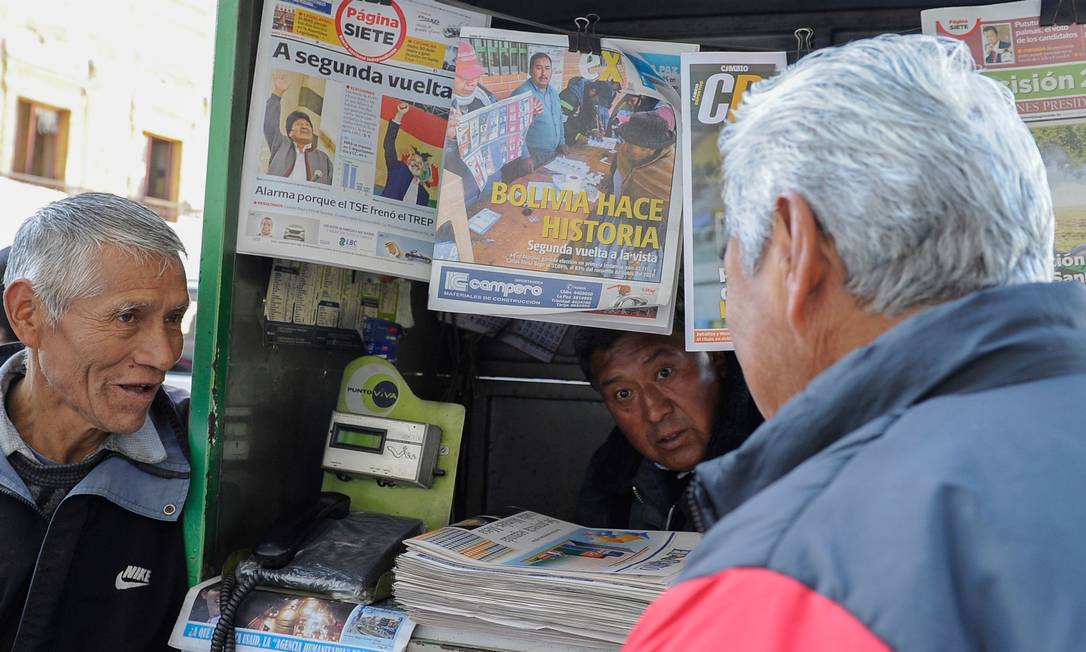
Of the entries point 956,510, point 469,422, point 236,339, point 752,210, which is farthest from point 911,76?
point 469,422

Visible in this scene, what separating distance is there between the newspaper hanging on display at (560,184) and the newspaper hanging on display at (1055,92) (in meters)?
0.59

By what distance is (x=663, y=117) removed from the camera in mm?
1929

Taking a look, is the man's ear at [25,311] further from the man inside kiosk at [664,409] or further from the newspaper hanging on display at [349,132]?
the man inside kiosk at [664,409]

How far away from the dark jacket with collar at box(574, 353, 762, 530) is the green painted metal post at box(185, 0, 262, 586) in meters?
0.95

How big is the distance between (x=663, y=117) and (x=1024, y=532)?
4.54 feet

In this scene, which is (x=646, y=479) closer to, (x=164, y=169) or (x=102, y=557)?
(x=102, y=557)

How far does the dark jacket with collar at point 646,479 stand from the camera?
2.30 metres

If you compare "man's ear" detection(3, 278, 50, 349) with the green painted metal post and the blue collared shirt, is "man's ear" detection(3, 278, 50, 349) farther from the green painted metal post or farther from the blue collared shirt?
the blue collared shirt

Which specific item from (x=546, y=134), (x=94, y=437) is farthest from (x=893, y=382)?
(x=94, y=437)

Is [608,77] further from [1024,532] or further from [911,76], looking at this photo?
[1024,532]

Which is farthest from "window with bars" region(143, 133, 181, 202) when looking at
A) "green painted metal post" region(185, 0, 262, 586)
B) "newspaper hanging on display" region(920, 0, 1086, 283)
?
"newspaper hanging on display" region(920, 0, 1086, 283)

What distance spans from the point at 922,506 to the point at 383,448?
5.03 ft

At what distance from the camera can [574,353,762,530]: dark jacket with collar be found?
2.30 m

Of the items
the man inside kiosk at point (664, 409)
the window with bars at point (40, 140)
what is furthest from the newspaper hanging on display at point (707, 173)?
the window with bars at point (40, 140)
